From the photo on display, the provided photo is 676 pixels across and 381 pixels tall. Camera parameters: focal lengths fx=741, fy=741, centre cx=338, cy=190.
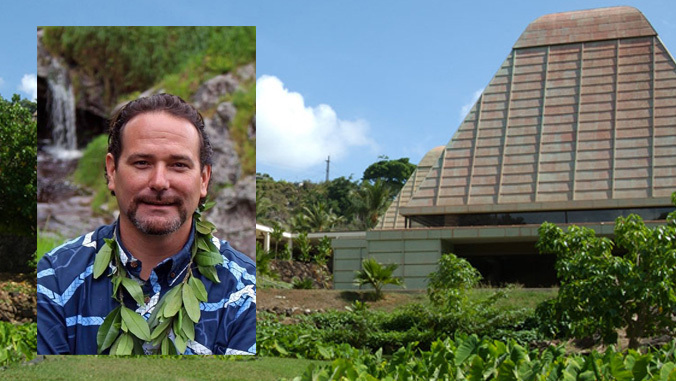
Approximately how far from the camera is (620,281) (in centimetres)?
1139

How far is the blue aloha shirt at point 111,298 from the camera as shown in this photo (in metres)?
5.82

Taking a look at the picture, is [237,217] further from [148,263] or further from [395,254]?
[395,254]

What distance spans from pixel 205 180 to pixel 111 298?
1195 millimetres

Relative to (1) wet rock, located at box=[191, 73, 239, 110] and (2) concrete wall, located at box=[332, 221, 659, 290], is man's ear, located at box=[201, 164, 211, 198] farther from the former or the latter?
(2) concrete wall, located at box=[332, 221, 659, 290]

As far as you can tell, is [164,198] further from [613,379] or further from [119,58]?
[613,379]

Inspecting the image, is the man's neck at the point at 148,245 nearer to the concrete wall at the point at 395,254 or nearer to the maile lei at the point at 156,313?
the maile lei at the point at 156,313

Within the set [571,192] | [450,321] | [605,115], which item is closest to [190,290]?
[450,321]

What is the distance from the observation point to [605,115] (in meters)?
23.5

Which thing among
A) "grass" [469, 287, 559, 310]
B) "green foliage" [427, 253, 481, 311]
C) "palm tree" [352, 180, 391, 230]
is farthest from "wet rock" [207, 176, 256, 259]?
"palm tree" [352, 180, 391, 230]

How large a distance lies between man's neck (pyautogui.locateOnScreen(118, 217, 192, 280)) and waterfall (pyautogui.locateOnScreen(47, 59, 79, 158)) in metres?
0.79

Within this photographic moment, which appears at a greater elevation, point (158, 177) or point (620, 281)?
point (158, 177)

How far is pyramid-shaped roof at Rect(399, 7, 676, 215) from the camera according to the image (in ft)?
74.1

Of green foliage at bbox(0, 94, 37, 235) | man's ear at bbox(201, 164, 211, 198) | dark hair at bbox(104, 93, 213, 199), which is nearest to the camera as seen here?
dark hair at bbox(104, 93, 213, 199)

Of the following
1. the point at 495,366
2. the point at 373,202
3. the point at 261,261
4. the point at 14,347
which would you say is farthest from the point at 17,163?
the point at 373,202
